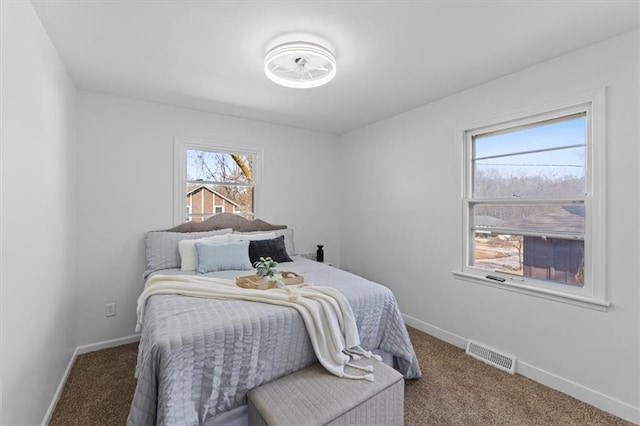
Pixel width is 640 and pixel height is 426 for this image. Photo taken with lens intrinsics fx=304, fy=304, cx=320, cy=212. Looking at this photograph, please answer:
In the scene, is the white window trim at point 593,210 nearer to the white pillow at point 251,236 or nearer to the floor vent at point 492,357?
the floor vent at point 492,357

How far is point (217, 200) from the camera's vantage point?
143 inches

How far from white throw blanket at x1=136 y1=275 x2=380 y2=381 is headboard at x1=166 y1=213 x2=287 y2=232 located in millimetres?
1149

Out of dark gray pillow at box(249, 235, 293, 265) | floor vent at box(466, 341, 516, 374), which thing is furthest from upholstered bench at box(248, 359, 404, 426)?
dark gray pillow at box(249, 235, 293, 265)

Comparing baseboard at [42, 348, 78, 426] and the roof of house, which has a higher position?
the roof of house

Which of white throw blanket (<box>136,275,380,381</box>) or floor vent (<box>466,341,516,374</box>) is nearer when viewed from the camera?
white throw blanket (<box>136,275,380,381</box>)

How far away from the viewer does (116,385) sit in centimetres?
229

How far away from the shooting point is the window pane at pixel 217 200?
11.4ft

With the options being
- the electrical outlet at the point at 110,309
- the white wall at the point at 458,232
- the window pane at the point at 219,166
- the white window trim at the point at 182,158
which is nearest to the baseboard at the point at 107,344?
the electrical outlet at the point at 110,309

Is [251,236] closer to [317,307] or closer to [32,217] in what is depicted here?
[317,307]

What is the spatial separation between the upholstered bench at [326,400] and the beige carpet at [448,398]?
44cm

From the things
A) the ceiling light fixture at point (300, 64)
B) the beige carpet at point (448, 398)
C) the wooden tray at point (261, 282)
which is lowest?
the beige carpet at point (448, 398)

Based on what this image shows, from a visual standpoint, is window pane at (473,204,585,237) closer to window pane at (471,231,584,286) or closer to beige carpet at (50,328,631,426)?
window pane at (471,231,584,286)

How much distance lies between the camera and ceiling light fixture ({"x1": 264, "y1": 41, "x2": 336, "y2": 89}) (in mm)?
2011

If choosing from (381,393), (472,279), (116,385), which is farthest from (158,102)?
(472,279)
